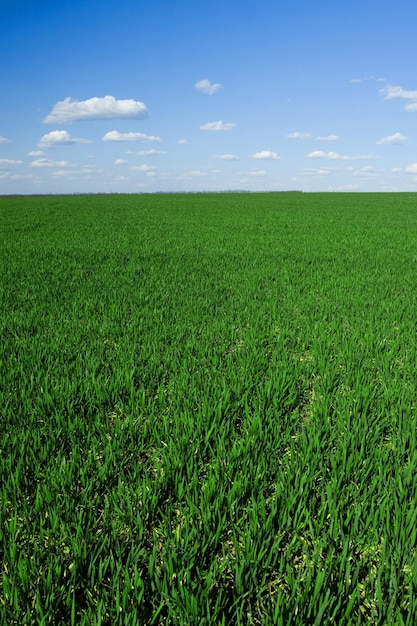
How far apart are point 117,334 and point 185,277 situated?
13.3ft

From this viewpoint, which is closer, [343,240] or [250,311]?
[250,311]

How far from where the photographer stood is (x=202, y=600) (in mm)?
1847

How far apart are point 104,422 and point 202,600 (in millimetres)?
1831

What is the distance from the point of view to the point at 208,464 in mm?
2928

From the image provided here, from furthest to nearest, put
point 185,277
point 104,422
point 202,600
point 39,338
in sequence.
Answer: point 185,277, point 39,338, point 104,422, point 202,600

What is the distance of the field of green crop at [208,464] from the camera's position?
1.93 meters

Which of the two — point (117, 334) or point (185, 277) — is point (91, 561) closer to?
point (117, 334)

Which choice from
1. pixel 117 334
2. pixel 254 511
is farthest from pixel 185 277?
pixel 254 511

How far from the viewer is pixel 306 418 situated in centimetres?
375

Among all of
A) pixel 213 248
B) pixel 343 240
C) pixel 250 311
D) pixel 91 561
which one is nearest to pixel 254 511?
pixel 91 561

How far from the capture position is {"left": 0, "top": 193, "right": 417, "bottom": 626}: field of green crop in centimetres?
193

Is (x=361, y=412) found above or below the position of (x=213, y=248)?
below

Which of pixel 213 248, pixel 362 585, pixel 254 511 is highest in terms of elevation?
pixel 213 248

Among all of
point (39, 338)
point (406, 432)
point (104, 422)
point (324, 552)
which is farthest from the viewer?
point (39, 338)
